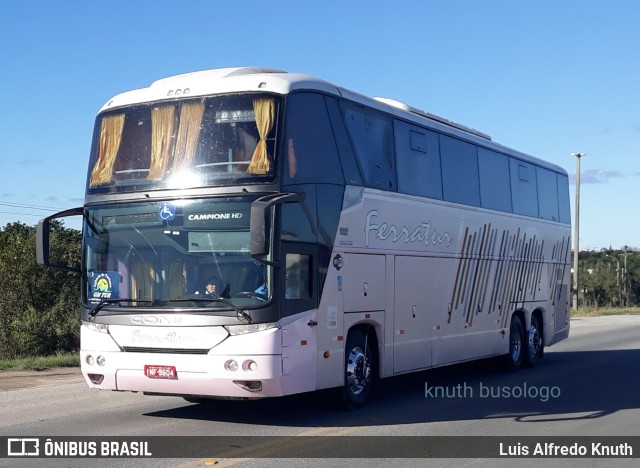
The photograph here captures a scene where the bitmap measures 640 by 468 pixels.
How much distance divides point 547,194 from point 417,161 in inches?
270

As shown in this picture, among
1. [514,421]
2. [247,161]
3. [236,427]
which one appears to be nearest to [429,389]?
[514,421]

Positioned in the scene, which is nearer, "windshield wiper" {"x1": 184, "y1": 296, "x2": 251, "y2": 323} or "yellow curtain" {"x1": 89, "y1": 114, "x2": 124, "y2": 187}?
"windshield wiper" {"x1": 184, "y1": 296, "x2": 251, "y2": 323}

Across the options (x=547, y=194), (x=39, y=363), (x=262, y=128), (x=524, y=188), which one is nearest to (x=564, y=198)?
(x=547, y=194)

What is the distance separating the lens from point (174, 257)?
10.5m

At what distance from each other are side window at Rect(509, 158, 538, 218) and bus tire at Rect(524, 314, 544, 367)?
7.79 feet

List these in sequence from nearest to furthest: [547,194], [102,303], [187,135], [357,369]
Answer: [187,135] < [102,303] < [357,369] < [547,194]

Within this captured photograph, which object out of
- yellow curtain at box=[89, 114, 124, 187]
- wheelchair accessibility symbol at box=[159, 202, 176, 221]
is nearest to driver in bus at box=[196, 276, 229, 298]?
wheelchair accessibility symbol at box=[159, 202, 176, 221]

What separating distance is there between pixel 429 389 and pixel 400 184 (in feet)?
12.3

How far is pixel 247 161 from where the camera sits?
10.4m

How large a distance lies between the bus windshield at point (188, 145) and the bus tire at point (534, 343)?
9.89m

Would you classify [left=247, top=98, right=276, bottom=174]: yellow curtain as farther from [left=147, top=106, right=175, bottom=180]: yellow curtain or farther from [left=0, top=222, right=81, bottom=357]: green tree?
[left=0, top=222, right=81, bottom=357]: green tree

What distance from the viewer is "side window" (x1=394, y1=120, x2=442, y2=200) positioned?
43.5 ft

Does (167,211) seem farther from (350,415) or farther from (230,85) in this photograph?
(350,415)

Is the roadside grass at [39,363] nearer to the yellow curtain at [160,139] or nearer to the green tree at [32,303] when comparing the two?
the green tree at [32,303]
